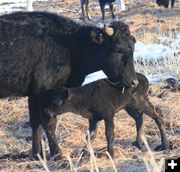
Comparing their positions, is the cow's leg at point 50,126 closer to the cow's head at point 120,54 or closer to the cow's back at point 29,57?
the cow's back at point 29,57

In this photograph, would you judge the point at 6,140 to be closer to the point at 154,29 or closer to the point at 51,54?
the point at 51,54

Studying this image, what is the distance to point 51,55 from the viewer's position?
8.58 m

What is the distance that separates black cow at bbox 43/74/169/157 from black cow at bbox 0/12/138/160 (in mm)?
153

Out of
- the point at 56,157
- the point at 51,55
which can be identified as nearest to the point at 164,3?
the point at 51,55

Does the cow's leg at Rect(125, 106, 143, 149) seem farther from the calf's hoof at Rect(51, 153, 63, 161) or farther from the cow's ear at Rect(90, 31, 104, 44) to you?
the calf's hoof at Rect(51, 153, 63, 161)

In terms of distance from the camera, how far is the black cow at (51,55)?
847 centimetres

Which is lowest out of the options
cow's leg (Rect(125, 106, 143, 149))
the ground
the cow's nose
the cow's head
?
the ground

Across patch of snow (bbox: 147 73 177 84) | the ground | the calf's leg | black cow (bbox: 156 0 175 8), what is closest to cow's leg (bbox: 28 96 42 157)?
the ground

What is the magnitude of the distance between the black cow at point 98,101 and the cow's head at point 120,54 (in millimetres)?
149

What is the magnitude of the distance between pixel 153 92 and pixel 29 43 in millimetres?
3475

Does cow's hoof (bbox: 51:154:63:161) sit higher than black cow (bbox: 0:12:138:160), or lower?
lower

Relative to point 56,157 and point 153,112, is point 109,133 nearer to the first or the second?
point 56,157

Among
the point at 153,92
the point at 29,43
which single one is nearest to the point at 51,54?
the point at 29,43

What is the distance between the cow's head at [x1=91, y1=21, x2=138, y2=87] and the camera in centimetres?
848
